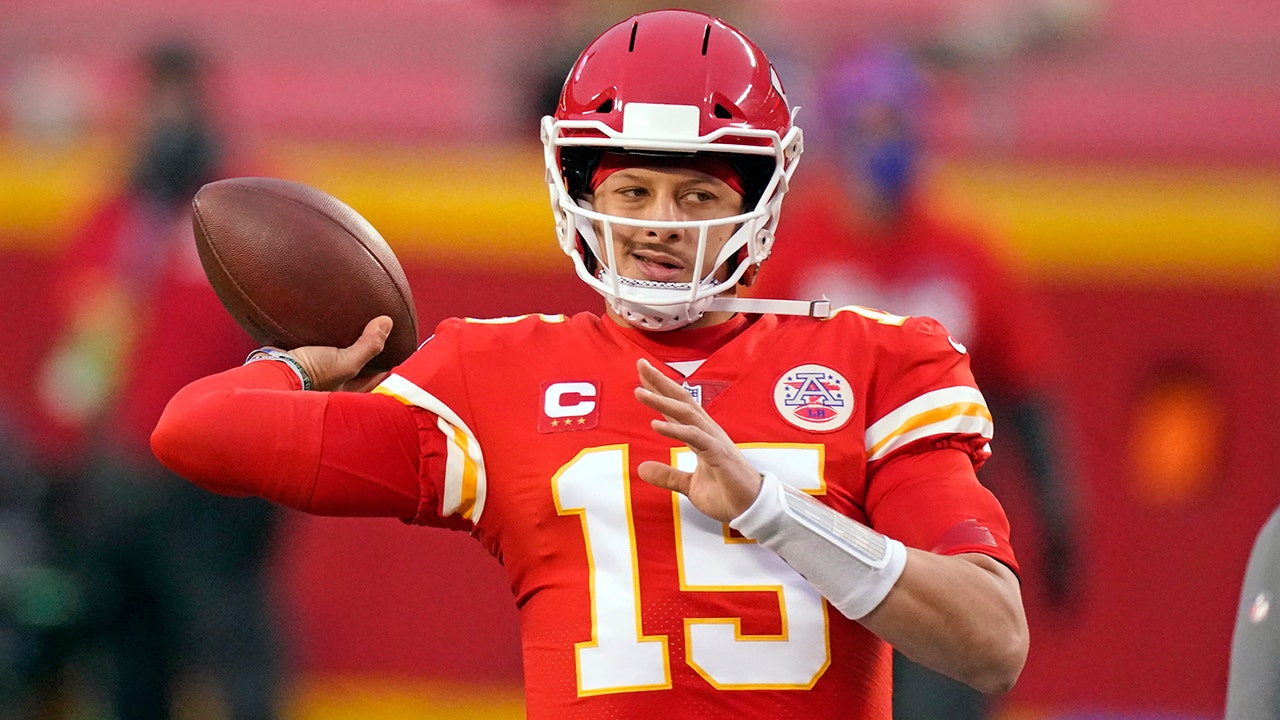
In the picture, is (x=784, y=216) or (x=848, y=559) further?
(x=784, y=216)

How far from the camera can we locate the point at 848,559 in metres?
1.65

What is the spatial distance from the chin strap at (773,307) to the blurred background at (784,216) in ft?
8.50

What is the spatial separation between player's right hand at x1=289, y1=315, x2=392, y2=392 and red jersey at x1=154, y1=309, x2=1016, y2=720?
0.17ft

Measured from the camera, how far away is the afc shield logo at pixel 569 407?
73.2 inches

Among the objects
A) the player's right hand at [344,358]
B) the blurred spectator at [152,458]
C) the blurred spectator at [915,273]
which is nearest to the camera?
the player's right hand at [344,358]

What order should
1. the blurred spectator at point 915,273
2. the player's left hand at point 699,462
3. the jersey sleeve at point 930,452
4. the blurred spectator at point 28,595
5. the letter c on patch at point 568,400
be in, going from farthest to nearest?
the blurred spectator at point 28,595 < the blurred spectator at point 915,273 < the letter c on patch at point 568,400 < the jersey sleeve at point 930,452 < the player's left hand at point 699,462

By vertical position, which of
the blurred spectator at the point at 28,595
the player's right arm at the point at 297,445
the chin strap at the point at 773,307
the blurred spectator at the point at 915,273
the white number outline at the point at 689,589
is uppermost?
the chin strap at the point at 773,307

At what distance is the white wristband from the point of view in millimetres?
1650

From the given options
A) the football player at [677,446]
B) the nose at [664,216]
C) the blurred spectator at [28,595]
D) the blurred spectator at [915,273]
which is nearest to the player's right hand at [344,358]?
the football player at [677,446]

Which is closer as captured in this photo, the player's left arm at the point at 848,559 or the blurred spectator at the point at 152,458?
the player's left arm at the point at 848,559

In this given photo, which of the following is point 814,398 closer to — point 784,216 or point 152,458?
point 152,458

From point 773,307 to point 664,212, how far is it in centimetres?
17

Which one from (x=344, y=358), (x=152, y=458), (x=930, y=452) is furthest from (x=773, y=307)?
(x=152, y=458)

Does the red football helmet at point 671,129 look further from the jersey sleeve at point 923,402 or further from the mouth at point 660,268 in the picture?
the jersey sleeve at point 923,402
